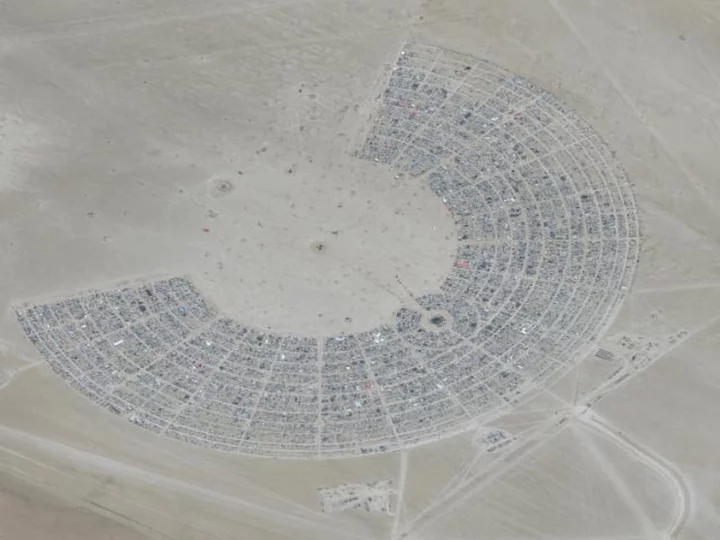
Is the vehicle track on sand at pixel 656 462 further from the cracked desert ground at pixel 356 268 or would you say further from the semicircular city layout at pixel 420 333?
the semicircular city layout at pixel 420 333

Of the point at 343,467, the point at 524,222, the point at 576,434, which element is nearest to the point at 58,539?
the point at 343,467

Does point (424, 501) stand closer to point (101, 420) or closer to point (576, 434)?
point (576, 434)

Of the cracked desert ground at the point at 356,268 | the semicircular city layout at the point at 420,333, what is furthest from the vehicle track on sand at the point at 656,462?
the semicircular city layout at the point at 420,333

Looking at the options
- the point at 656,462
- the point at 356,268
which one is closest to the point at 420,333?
the point at 356,268

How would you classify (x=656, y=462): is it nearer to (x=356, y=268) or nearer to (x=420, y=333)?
(x=420, y=333)

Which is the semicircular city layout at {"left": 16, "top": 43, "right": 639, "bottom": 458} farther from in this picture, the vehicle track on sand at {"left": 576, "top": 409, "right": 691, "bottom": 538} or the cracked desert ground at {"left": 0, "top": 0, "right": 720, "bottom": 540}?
the vehicle track on sand at {"left": 576, "top": 409, "right": 691, "bottom": 538}

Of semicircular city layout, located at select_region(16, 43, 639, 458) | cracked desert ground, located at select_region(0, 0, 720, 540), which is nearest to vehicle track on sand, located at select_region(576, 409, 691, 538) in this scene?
cracked desert ground, located at select_region(0, 0, 720, 540)
